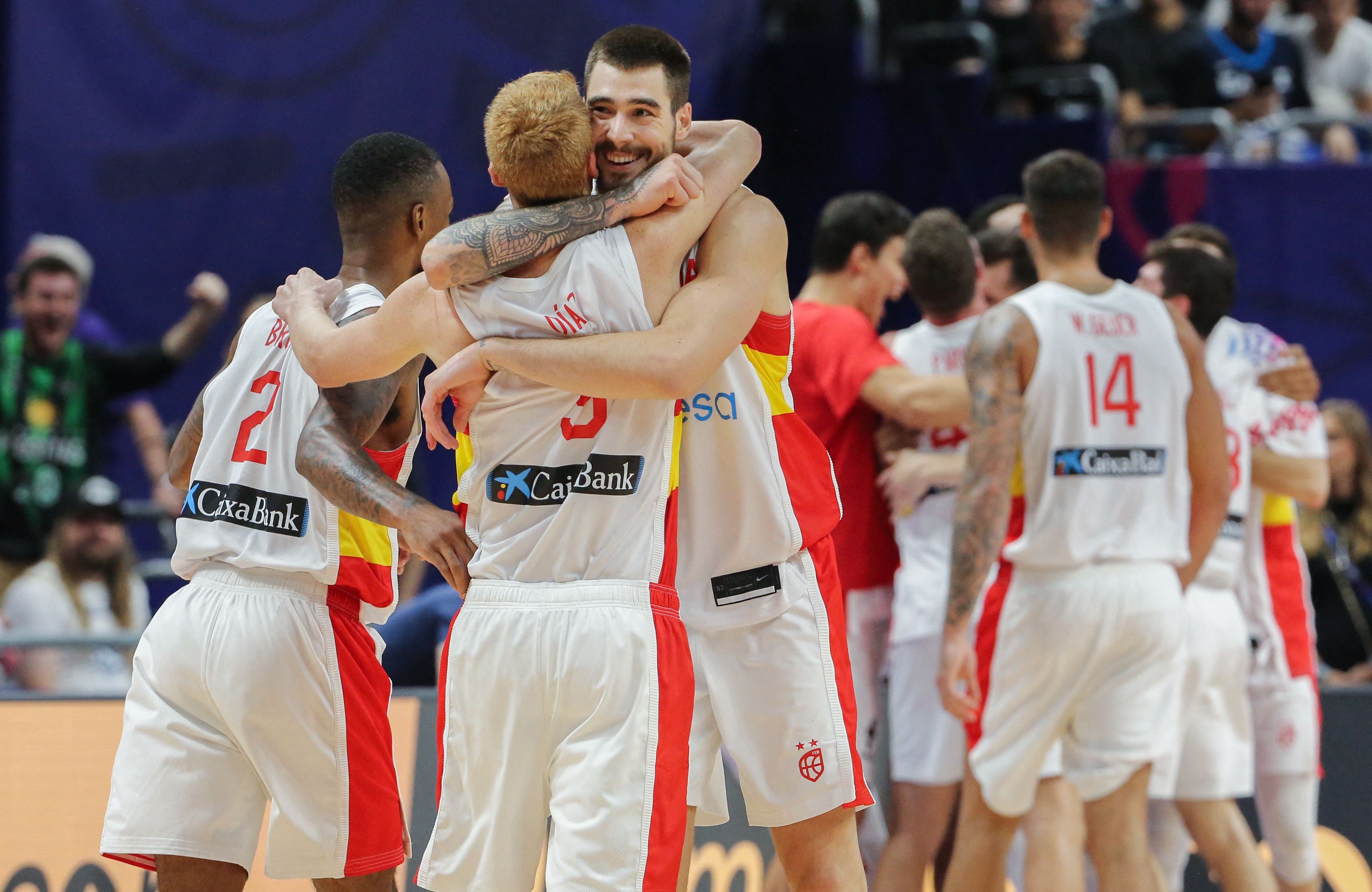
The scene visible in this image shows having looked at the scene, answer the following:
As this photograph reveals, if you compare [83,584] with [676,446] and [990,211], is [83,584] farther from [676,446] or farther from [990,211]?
[676,446]

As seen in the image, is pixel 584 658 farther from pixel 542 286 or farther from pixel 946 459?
pixel 946 459

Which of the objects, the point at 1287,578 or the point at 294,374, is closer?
the point at 294,374

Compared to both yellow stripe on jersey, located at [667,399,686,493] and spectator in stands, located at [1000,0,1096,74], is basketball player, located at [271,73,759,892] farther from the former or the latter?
spectator in stands, located at [1000,0,1096,74]

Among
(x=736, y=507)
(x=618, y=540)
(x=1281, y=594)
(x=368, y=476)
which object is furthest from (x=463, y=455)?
(x=1281, y=594)

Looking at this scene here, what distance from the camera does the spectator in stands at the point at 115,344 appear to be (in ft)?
25.8

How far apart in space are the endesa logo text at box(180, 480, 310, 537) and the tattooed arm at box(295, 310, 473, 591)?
14 centimetres

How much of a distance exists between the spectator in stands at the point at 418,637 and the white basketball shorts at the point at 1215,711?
2.78m

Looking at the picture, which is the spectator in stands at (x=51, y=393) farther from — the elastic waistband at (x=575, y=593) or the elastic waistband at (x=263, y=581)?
the elastic waistband at (x=575, y=593)

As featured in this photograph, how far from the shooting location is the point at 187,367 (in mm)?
10188

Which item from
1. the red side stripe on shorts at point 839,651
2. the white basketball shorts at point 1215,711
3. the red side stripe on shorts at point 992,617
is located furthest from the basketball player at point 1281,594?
the red side stripe on shorts at point 839,651

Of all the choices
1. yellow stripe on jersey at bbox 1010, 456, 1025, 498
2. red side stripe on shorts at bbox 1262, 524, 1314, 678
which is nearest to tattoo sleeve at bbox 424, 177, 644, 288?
yellow stripe on jersey at bbox 1010, 456, 1025, 498

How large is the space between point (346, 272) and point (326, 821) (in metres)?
1.37

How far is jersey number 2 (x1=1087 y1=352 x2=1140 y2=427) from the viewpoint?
199 inches

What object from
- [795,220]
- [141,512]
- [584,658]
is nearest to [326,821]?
[584,658]
